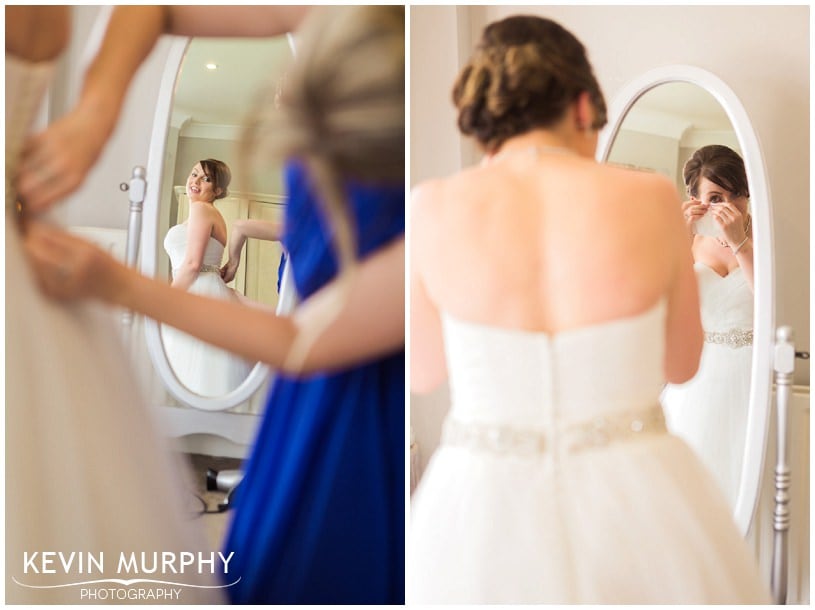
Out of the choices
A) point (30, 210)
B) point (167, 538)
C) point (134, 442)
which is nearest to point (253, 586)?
point (167, 538)

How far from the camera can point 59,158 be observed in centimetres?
116

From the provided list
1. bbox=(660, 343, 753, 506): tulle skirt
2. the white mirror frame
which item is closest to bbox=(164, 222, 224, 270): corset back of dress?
the white mirror frame

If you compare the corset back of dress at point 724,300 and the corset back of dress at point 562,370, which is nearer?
the corset back of dress at point 562,370

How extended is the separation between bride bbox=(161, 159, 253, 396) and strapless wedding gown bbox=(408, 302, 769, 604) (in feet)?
1.30

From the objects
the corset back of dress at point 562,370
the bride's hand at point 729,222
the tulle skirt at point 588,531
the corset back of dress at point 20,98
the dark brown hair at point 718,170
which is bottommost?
the tulle skirt at point 588,531

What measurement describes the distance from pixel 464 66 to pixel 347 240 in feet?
1.12

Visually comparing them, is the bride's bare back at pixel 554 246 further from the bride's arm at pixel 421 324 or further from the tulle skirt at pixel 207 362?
the tulle skirt at pixel 207 362

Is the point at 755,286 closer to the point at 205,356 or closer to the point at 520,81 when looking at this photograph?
the point at 520,81

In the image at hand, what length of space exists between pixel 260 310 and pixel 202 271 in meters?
0.11

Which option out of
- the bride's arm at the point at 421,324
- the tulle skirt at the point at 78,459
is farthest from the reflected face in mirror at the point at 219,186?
the bride's arm at the point at 421,324

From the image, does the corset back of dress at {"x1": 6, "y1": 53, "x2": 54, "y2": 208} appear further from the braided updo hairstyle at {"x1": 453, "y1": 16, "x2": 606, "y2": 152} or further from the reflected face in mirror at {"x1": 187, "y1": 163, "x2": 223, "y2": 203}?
the braided updo hairstyle at {"x1": 453, "y1": 16, "x2": 606, "y2": 152}

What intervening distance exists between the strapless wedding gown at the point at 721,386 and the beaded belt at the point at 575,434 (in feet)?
0.33

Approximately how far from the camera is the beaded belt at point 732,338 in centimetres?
122

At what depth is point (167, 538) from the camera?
1170 mm
